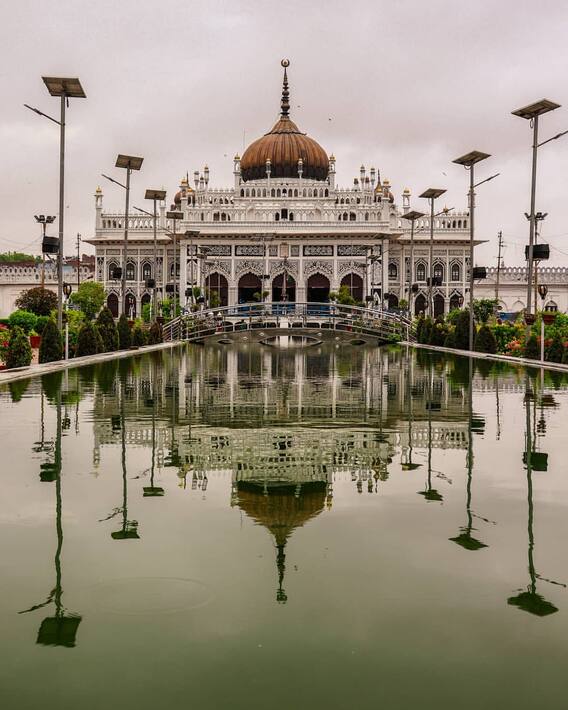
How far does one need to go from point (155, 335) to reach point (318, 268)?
126ft

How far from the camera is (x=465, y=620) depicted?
12.5ft

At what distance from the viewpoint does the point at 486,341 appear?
33.0 metres

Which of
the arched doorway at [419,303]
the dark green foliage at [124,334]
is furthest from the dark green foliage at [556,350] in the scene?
the arched doorway at [419,303]

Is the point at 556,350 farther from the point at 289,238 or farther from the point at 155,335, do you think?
the point at 289,238

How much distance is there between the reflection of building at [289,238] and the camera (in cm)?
7669

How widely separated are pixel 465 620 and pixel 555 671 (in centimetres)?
56

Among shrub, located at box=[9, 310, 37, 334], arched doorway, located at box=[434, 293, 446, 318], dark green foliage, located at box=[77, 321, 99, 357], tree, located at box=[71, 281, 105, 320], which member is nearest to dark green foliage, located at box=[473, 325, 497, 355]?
dark green foliage, located at box=[77, 321, 99, 357]

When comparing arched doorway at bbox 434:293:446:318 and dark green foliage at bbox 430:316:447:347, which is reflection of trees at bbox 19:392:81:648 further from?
arched doorway at bbox 434:293:446:318

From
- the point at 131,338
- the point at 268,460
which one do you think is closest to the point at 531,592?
the point at 268,460

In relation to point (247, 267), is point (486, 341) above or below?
below

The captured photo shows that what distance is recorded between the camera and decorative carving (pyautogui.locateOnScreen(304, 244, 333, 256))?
77750mm

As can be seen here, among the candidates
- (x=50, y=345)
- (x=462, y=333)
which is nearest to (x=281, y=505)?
(x=50, y=345)

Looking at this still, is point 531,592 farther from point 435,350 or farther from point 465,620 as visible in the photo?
point 435,350

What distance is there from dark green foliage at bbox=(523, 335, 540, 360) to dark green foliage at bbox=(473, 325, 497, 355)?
518 centimetres
